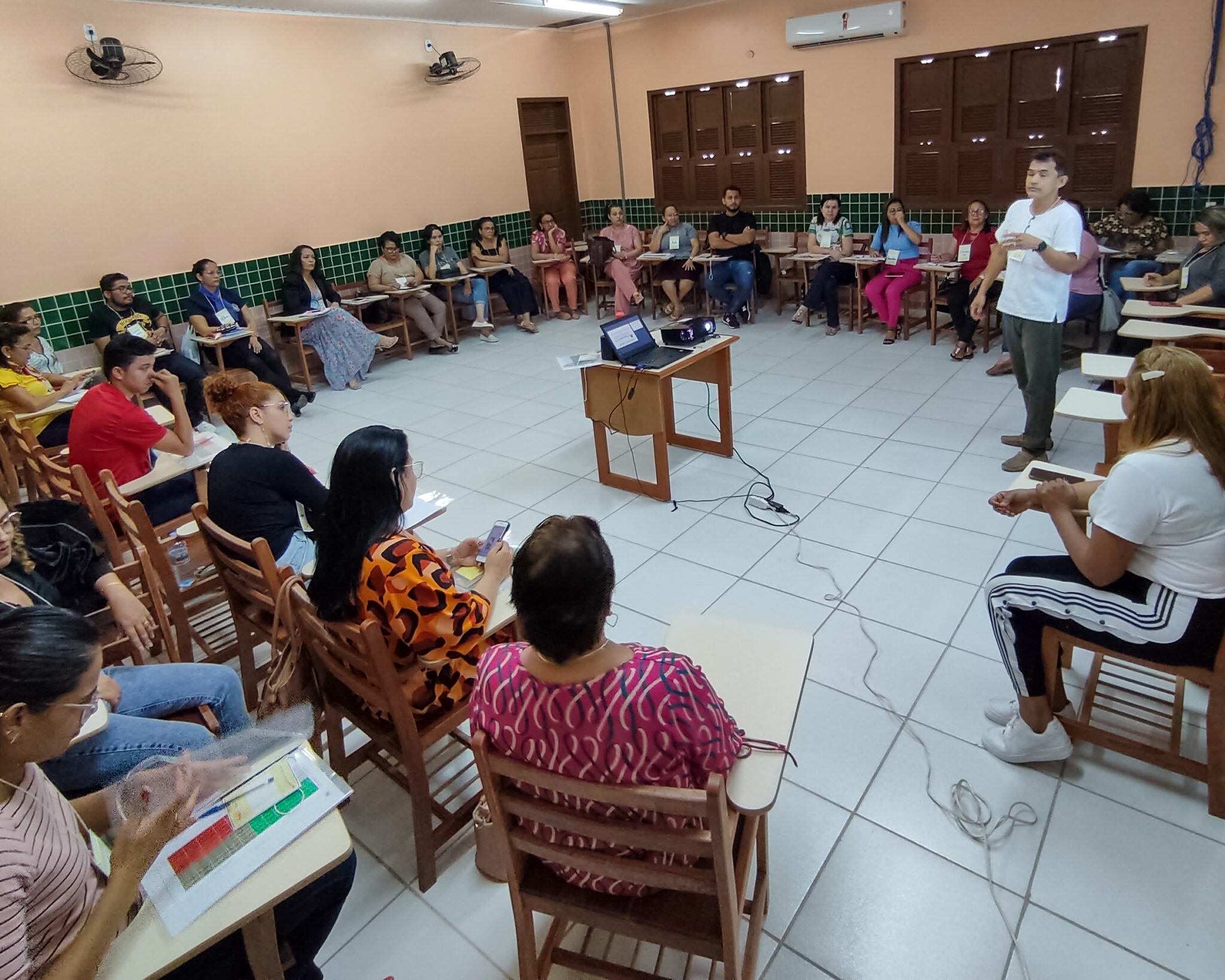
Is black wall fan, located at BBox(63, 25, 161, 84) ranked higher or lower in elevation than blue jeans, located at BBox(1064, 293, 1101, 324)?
higher

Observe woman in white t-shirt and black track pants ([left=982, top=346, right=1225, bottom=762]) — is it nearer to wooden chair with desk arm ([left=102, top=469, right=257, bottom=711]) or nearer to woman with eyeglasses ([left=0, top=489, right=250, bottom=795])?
woman with eyeglasses ([left=0, top=489, right=250, bottom=795])

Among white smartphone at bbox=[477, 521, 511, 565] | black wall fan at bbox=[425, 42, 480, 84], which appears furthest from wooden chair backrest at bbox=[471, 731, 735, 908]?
black wall fan at bbox=[425, 42, 480, 84]

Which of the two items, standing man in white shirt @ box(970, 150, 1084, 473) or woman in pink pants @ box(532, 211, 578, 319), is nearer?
standing man in white shirt @ box(970, 150, 1084, 473)

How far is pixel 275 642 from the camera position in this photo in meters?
2.03

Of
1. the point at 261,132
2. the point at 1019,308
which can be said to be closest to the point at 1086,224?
the point at 1019,308

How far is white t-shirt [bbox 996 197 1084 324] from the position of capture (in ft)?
11.7

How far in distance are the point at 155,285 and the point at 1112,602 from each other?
6.50m

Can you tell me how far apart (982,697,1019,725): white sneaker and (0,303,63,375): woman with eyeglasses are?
5381mm

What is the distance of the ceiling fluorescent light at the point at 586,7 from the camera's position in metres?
6.61

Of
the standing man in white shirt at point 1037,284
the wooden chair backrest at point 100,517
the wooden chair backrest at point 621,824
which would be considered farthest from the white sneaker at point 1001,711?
the wooden chair backrest at point 100,517

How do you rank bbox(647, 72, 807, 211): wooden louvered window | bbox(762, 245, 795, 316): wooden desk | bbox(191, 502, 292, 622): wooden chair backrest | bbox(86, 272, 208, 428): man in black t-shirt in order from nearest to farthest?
1. bbox(191, 502, 292, 622): wooden chair backrest
2. bbox(86, 272, 208, 428): man in black t-shirt
3. bbox(762, 245, 795, 316): wooden desk
4. bbox(647, 72, 807, 211): wooden louvered window

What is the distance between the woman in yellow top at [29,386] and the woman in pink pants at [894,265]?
18.8ft

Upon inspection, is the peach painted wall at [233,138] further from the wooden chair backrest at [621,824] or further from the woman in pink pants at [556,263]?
the wooden chair backrest at [621,824]

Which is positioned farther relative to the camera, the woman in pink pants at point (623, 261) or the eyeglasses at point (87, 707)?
the woman in pink pants at point (623, 261)
